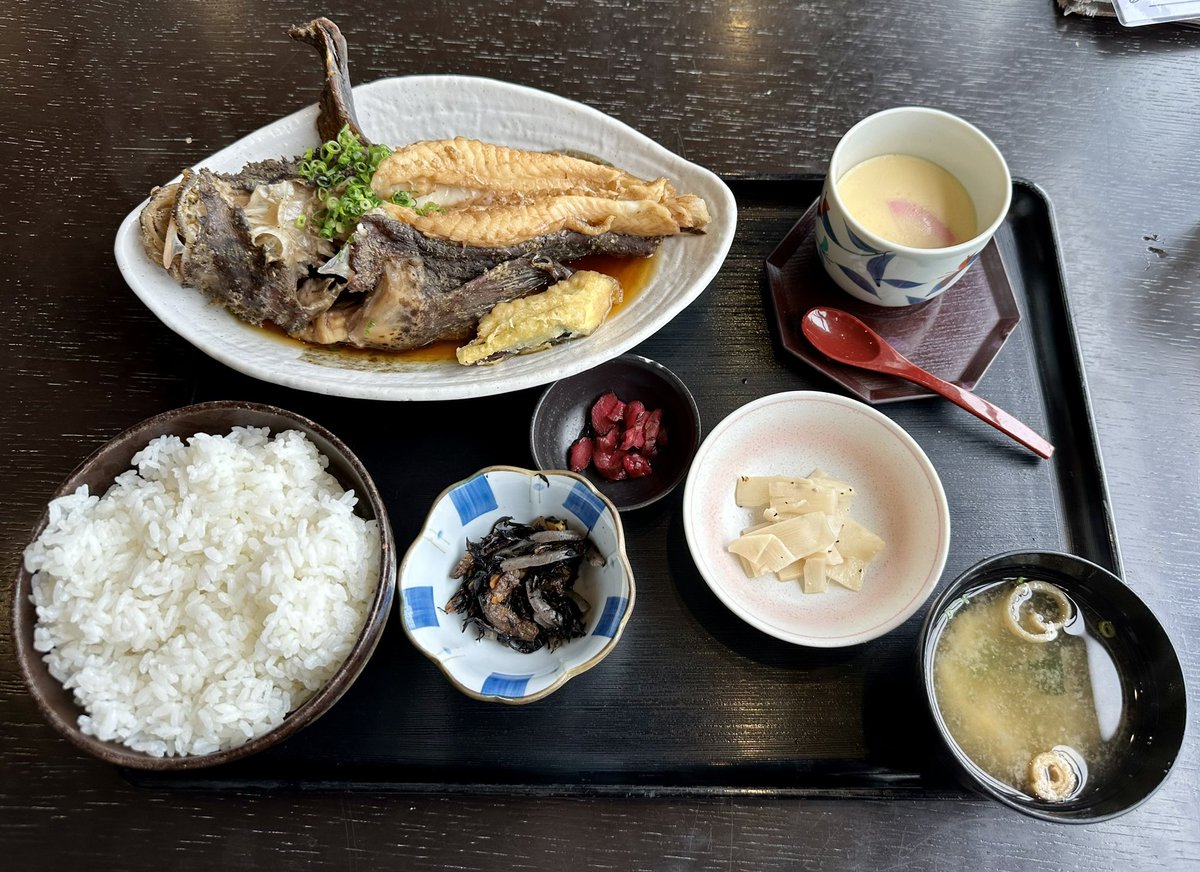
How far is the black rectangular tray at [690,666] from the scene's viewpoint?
1.83 metres

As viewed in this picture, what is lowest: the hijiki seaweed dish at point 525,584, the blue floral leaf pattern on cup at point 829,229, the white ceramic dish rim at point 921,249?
the hijiki seaweed dish at point 525,584

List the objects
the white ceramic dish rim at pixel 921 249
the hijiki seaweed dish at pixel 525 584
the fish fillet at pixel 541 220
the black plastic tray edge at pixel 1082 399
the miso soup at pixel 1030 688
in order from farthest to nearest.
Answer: the fish fillet at pixel 541 220
the black plastic tray edge at pixel 1082 399
the white ceramic dish rim at pixel 921 249
the hijiki seaweed dish at pixel 525 584
the miso soup at pixel 1030 688

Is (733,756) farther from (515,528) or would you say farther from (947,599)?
(515,528)

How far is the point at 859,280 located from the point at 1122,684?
1267mm

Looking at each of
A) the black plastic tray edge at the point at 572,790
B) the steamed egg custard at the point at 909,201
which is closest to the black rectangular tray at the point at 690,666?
the black plastic tray edge at the point at 572,790

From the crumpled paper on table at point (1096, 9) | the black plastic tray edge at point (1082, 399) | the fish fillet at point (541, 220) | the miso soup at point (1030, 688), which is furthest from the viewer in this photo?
the crumpled paper on table at point (1096, 9)

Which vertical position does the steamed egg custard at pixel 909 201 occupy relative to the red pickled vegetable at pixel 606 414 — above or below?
above

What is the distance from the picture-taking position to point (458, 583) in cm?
185

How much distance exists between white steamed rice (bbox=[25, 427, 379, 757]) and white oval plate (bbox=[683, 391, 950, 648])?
925 millimetres

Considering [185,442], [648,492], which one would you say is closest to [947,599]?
[648,492]

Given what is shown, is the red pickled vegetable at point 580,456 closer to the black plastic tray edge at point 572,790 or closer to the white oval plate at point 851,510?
the white oval plate at point 851,510

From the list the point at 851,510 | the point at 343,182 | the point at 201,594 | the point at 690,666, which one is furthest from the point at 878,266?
the point at 201,594

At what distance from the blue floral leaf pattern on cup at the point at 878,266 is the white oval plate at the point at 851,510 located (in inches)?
15.0

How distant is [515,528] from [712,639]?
2.05ft
